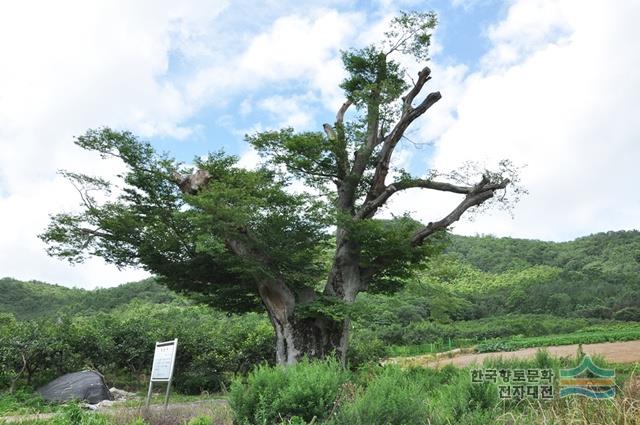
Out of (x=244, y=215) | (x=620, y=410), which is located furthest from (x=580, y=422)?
(x=244, y=215)

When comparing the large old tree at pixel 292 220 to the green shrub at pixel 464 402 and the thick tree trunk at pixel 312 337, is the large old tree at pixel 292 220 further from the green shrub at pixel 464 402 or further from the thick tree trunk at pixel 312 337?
the green shrub at pixel 464 402

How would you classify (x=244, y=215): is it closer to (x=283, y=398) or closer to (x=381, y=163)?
(x=381, y=163)

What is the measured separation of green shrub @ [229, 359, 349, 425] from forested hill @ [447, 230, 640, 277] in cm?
5672

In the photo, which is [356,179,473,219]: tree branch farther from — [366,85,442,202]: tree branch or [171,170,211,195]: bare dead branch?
[171,170,211,195]: bare dead branch

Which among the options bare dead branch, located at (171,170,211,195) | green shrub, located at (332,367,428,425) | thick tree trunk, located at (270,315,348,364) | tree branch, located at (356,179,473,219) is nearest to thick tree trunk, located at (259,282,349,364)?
thick tree trunk, located at (270,315,348,364)

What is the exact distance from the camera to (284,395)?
5129mm

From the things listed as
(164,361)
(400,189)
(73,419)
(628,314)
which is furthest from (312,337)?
(628,314)

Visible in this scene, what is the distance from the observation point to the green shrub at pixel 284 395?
512cm

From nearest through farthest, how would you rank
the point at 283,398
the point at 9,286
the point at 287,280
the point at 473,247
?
the point at 283,398, the point at 287,280, the point at 9,286, the point at 473,247

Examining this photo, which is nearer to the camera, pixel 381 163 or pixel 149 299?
pixel 381 163

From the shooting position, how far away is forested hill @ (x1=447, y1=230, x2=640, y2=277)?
61.4 meters

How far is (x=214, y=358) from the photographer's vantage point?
15688mm

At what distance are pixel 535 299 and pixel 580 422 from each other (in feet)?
169

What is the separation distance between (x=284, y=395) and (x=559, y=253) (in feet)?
228
